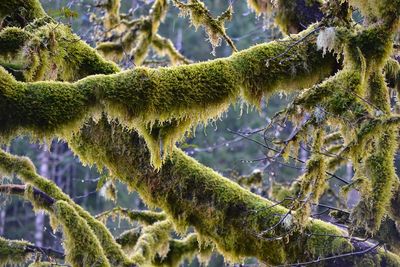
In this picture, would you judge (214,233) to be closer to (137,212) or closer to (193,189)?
(193,189)

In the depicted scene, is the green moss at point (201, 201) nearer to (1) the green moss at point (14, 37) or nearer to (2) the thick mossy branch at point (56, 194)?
(1) the green moss at point (14, 37)

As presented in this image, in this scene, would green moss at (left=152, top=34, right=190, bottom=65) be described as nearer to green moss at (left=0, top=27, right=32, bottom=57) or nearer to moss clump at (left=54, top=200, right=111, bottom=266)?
moss clump at (left=54, top=200, right=111, bottom=266)

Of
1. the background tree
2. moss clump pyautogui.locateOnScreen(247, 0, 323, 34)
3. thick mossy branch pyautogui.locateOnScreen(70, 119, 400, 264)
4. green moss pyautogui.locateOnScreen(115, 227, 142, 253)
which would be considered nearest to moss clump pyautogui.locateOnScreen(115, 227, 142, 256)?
green moss pyautogui.locateOnScreen(115, 227, 142, 253)

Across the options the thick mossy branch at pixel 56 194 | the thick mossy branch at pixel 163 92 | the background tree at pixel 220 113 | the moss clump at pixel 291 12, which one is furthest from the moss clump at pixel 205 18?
the thick mossy branch at pixel 56 194

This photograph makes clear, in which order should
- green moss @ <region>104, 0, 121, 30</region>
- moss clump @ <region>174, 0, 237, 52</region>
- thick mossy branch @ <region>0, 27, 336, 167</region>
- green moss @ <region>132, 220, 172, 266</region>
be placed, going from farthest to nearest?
green moss @ <region>104, 0, 121, 30</region> → green moss @ <region>132, 220, 172, 266</region> → moss clump @ <region>174, 0, 237, 52</region> → thick mossy branch @ <region>0, 27, 336, 167</region>

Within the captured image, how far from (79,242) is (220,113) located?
1898 mm

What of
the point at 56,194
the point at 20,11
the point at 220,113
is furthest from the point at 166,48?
the point at 220,113

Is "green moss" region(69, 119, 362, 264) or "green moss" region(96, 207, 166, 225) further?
"green moss" region(96, 207, 166, 225)

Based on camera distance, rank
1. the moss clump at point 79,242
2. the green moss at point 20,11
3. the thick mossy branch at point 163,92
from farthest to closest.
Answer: the moss clump at point 79,242 < the green moss at point 20,11 < the thick mossy branch at point 163,92

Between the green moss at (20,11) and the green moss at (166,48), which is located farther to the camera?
the green moss at (166,48)

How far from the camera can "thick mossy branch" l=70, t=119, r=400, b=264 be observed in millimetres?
4426

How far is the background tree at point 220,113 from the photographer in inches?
135

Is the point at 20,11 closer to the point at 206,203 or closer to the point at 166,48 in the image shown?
the point at 206,203

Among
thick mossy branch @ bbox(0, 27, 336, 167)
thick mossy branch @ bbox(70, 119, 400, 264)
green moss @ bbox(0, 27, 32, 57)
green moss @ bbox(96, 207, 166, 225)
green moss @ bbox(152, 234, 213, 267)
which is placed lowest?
green moss @ bbox(152, 234, 213, 267)
